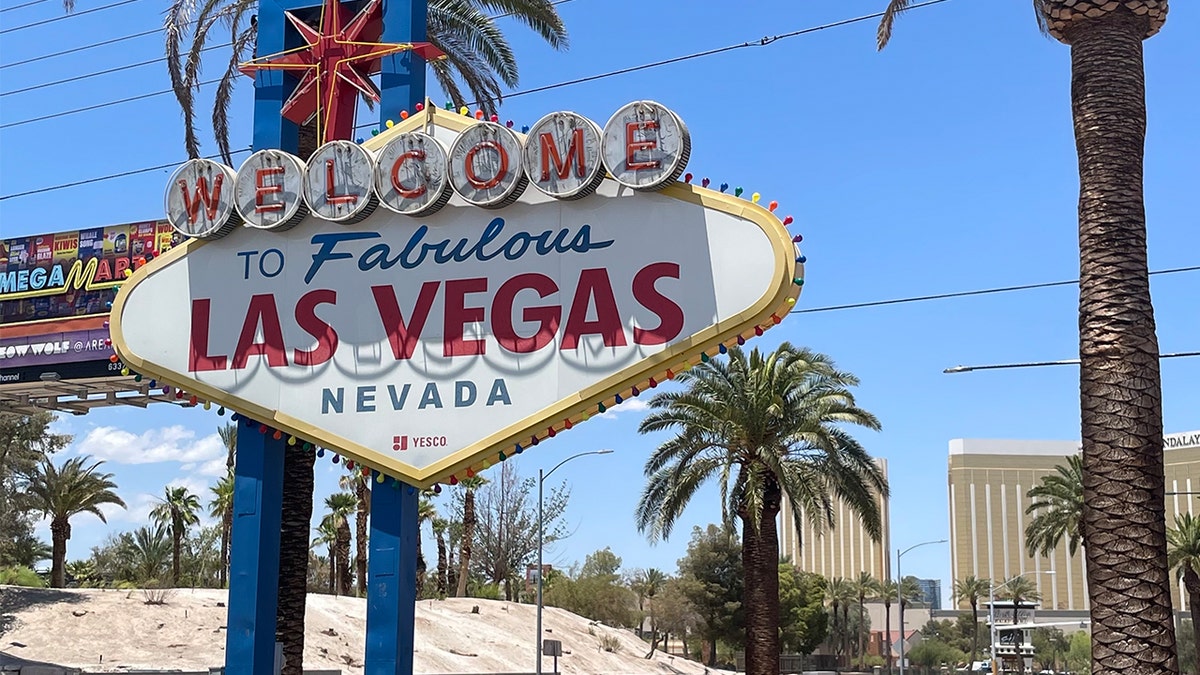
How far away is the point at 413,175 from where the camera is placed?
48.3ft

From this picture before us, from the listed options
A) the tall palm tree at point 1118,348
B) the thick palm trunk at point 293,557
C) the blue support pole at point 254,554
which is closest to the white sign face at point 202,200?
the blue support pole at point 254,554

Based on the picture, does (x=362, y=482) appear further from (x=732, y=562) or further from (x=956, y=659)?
(x=956, y=659)

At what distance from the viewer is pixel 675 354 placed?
43.5ft

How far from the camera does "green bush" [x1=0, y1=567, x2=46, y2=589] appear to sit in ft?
182

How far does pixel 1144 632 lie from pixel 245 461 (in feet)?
34.2

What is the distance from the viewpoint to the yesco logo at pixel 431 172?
538 inches

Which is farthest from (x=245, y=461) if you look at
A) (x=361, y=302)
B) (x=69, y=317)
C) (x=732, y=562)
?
(x=732, y=562)

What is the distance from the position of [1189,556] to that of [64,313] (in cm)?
4638

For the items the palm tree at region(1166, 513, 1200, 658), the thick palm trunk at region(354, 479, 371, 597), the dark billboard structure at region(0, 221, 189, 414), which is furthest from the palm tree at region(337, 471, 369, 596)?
the palm tree at region(1166, 513, 1200, 658)

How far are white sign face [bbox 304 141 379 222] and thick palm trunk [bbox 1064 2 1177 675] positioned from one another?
849 centimetres

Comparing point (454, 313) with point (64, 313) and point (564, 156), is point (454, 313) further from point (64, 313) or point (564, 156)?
point (64, 313)

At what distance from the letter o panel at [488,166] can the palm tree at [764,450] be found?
60.4 feet

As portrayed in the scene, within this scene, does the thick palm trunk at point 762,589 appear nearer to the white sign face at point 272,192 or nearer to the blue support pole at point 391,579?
the blue support pole at point 391,579

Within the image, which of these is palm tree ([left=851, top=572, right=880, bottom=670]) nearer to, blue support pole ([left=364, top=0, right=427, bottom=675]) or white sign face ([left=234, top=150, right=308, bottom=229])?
blue support pole ([left=364, top=0, right=427, bottom=675])
